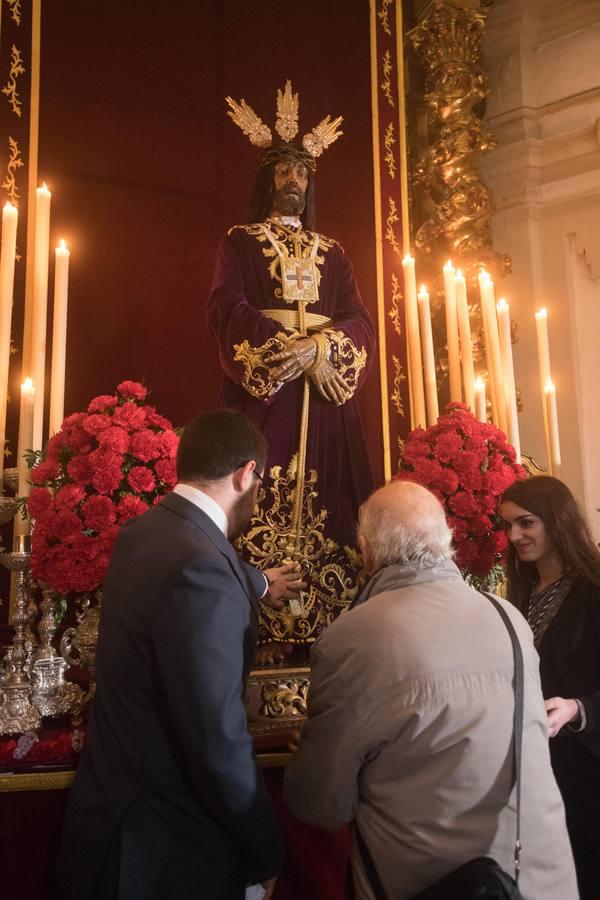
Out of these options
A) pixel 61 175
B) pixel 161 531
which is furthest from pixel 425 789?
pixel 61 175

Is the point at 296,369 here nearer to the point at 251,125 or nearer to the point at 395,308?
the point at 251,125

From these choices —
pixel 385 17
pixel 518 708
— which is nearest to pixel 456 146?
pixel 385 17

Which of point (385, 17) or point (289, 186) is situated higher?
point (385, 17)

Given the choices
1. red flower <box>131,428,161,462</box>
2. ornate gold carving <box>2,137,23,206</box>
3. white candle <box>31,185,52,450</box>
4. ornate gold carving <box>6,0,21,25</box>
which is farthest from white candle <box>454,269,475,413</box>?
ornate gold carving <box>6,0,21,25</box>

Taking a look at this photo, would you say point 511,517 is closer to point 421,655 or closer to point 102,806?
point 421,655

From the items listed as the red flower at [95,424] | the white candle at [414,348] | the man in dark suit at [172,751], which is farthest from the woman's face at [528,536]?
the red flower at [95,424]

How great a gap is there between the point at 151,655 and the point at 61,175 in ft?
10.1

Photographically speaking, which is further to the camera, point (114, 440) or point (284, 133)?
point (284, 133)

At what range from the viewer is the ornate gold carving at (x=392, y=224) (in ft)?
15.3

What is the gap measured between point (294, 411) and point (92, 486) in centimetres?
89

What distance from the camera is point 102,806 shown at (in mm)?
1617

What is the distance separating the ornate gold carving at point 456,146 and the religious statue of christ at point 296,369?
1509 millimetres

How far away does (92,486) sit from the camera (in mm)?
2354

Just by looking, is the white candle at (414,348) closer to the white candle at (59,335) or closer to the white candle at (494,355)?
the white candle at (494,355)
